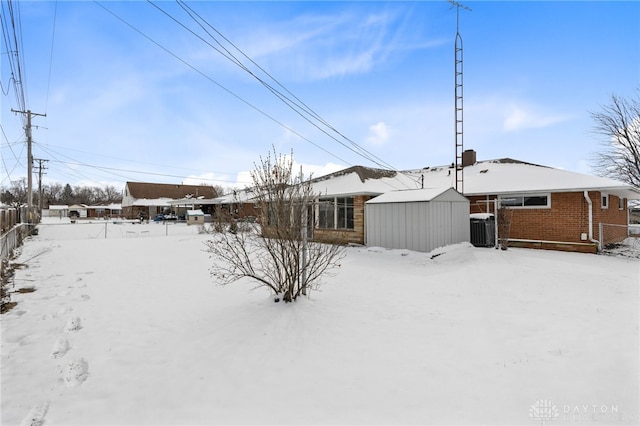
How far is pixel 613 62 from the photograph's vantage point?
10.1 meters

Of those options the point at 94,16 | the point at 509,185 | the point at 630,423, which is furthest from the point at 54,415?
the point at 509,185

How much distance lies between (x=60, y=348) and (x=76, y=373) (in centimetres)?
90

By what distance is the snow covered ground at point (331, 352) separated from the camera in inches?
116

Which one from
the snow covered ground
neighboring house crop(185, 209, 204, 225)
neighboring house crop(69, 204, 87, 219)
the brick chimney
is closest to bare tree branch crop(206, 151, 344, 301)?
the snow covered ground

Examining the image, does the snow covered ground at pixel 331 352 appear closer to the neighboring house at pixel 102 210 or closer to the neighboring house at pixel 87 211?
the neighboring house at pixel 102 210

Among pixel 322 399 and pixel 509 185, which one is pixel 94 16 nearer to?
pixel 322 399

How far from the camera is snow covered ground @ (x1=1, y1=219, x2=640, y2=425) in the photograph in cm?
296

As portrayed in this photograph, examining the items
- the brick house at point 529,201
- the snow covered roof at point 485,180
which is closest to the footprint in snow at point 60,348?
the brick house at point 529,201

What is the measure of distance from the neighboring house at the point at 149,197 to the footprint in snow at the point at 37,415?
43.0 metres

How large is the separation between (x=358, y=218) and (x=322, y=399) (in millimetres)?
11173

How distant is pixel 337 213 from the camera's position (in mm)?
15141

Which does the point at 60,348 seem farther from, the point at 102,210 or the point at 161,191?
the point at 102,210

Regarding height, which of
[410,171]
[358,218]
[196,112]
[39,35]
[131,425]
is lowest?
[131,425]

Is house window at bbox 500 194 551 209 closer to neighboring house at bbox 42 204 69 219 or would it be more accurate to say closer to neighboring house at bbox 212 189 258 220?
neighboring house at bbox 212 189 258 220
